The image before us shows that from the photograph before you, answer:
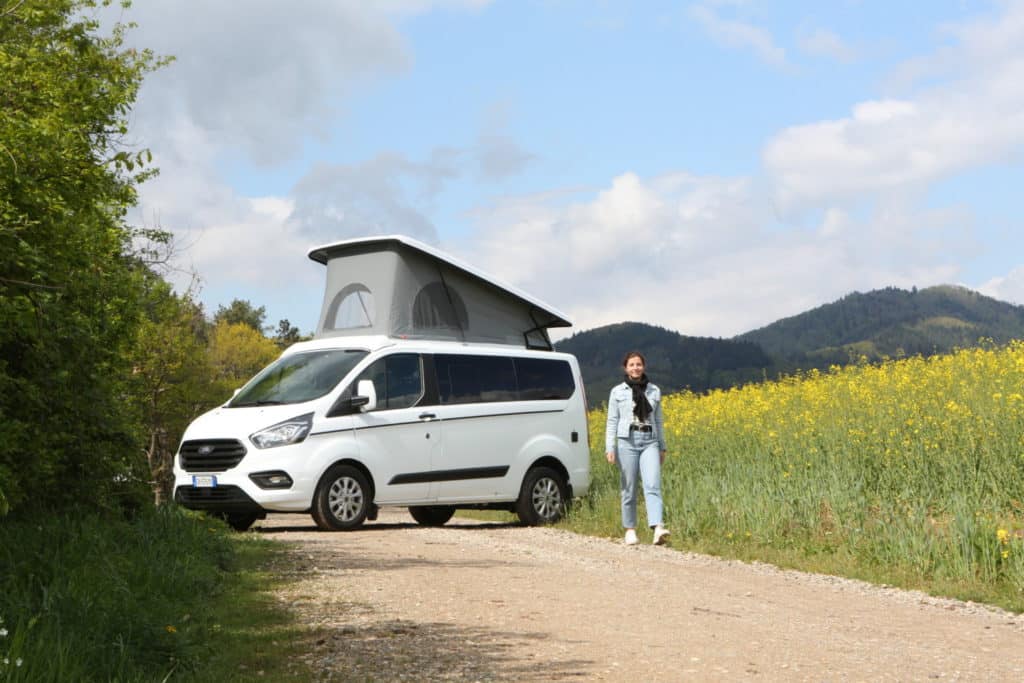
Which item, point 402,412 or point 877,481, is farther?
point 402,412

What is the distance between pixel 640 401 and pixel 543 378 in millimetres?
2801

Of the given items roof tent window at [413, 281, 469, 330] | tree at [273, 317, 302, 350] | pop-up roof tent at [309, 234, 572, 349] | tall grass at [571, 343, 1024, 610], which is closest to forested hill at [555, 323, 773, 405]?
tree at [273, 317, 302, 350]

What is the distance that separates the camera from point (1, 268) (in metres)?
7.33

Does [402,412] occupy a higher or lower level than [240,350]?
lower

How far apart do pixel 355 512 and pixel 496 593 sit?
215 inches

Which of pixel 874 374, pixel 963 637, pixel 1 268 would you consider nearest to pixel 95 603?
pixel 1 268

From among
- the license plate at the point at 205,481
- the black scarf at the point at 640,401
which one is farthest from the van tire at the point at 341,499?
the black scarf at the point at 640,401

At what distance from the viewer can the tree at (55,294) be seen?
732cm

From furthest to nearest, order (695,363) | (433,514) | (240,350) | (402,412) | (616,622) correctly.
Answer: (695,363), (240,350), (433,514), (402,412), (616,622)

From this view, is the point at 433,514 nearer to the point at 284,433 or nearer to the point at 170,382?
the point at 284,433

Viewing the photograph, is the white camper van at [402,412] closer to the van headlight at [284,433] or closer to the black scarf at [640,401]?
the van headlight at [284,433]

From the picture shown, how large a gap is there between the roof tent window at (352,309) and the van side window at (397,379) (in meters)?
1.07

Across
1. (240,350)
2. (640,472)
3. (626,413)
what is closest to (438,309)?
(626,413)

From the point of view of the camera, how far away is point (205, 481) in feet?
45.1
